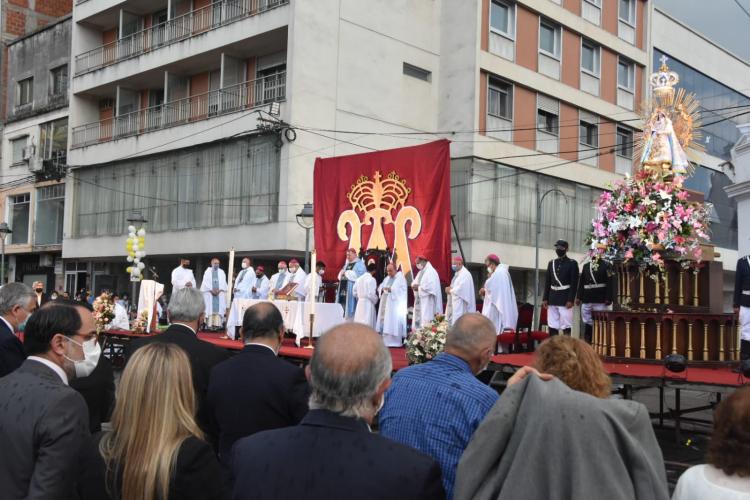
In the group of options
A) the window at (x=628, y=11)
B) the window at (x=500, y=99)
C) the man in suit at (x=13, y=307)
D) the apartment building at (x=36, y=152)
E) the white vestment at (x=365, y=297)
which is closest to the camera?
the man in suit at (x=13, y=307)

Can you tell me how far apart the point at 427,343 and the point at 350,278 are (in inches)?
293

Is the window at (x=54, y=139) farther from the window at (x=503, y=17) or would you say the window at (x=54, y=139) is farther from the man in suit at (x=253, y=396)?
the man in suit at (x=253, y=396)

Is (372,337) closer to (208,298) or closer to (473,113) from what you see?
(208,298)

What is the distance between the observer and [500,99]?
24.7m

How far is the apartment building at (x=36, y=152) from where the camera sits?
1164 inches

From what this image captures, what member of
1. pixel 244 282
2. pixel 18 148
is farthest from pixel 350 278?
pixel 18 148

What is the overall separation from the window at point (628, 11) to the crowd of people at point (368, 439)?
29.2 m

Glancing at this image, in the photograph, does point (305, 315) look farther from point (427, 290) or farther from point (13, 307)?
point (13, 307)

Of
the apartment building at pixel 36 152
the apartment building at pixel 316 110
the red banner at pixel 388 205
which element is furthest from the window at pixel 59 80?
the red banner at pixel 388 205

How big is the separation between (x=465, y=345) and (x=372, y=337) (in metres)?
1.12

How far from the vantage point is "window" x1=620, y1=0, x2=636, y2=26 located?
29.3m

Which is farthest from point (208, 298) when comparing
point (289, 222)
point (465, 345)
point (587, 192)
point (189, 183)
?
point (465, 345)

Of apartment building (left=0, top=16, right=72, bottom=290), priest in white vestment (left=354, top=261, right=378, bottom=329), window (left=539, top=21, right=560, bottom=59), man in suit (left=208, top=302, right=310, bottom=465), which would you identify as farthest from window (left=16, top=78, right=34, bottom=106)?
man in suit (left=208, top=302, right=310, bottom=465)

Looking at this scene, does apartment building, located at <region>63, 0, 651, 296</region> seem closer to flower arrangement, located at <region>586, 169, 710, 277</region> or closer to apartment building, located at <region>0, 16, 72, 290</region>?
apartment building, located at <region>0, 16, 72, 290</region>
